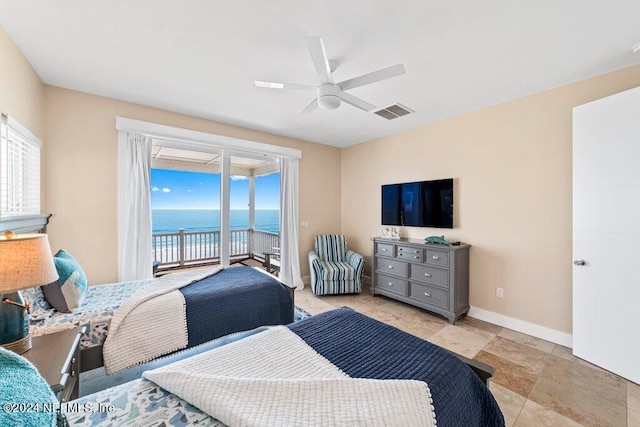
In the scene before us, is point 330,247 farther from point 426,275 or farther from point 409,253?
point 426,275

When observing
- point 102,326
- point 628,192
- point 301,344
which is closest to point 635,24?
point 628,192

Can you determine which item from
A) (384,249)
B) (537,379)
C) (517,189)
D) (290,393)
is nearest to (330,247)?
(384,249)

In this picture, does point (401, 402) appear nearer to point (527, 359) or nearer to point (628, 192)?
point (527, 359)

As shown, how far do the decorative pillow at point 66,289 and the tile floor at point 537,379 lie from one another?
307 centimetres

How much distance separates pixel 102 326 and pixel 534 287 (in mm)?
4108

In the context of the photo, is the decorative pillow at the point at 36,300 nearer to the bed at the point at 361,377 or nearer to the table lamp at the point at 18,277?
the table lamp at the point at 18,277

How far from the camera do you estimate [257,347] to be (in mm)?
1299

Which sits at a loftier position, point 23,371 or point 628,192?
point 628,192

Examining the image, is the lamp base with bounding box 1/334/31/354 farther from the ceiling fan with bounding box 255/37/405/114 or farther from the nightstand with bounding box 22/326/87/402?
the ceiling fan with bounding box 255/37/405/114

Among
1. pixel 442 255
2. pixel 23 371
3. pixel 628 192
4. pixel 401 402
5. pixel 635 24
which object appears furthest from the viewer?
pixel 442 255

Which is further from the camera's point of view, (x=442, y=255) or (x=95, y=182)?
(x=442, y=255)

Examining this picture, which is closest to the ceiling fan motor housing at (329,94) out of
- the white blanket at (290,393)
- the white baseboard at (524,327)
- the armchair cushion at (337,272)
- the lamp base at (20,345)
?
the white blanket at (290,393)

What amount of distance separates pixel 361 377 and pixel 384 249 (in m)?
2.90

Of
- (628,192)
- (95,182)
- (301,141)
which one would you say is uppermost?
(301,141)
